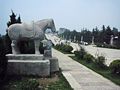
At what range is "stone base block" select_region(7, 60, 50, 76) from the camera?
11.4m

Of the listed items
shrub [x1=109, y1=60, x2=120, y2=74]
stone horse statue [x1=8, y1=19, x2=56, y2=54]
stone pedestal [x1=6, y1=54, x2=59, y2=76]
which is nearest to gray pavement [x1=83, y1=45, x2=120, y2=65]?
shrub [x1=109, y1=60, x2=120, y2=74]

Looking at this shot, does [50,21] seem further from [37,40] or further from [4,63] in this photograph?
[4,63]

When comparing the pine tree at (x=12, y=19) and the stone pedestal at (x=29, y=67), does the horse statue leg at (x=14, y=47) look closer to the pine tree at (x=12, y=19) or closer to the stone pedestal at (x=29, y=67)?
the stone pedestal at (x=29, y=67)

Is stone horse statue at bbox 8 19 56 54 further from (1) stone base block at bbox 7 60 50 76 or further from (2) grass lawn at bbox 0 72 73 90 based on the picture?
(2) grass lawn at bbox 0 72 73 90

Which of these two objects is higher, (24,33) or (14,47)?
(24,33)

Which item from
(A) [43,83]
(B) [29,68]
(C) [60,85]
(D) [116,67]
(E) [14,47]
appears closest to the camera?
(C) [60,85]

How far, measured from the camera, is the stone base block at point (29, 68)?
1144 cm

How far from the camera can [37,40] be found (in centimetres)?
1250

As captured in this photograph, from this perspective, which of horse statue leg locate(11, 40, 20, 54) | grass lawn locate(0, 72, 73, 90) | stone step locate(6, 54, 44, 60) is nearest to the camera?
grass lawn locate(0, 72, 73, 90)

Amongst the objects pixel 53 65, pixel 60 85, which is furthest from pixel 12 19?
pixel 60 85

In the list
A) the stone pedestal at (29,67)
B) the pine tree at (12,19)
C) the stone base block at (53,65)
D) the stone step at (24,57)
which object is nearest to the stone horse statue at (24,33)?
the stone step at (24,57)

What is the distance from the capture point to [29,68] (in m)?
11.5

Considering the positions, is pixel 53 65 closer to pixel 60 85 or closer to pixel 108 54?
pixel 60 85

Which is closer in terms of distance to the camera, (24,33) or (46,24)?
(24,33)
